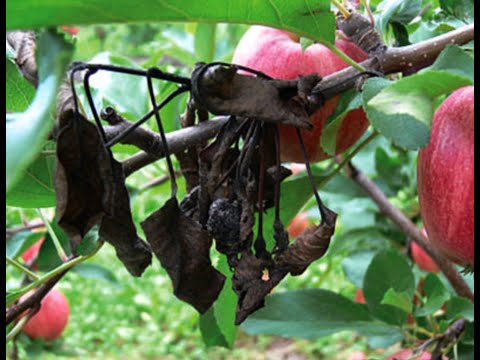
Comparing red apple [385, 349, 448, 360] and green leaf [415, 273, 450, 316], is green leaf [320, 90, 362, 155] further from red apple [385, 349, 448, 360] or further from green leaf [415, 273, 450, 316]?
red apple [385, 349, 448, 360]

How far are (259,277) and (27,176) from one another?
23 cm

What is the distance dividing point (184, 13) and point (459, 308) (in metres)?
0.48

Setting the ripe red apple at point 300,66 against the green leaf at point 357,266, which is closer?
the ripe red apple at point 300,66

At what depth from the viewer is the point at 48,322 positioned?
1.30 metres

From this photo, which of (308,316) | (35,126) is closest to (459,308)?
(308,316)

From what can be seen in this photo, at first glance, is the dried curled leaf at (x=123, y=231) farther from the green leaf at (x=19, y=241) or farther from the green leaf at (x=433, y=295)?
the green leaf at (x=19, y=241)

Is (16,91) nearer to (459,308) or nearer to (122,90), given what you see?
(122,90)

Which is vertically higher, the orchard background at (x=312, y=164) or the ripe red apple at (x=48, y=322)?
the orchard background at (x=312, y=164)

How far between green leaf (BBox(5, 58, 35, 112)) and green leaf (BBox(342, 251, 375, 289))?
1.88 ft

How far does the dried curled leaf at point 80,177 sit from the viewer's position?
1.24 ft

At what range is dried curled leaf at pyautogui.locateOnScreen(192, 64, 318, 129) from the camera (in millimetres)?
422

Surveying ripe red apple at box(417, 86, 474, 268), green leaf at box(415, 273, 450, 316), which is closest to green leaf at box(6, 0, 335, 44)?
ripe red apple at box(417, 86, 474, 268)

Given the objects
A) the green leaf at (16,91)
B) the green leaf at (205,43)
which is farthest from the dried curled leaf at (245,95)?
the green leaf at (205,43)

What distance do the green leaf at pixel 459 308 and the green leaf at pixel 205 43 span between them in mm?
470
